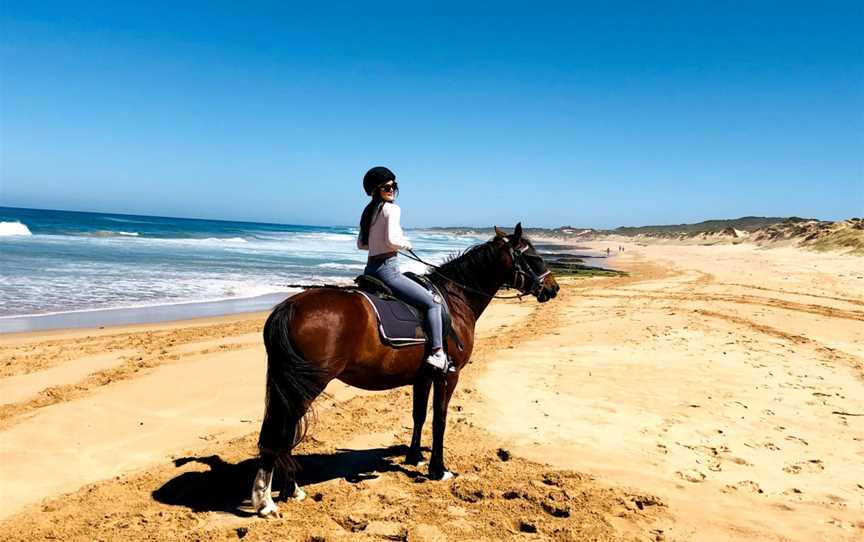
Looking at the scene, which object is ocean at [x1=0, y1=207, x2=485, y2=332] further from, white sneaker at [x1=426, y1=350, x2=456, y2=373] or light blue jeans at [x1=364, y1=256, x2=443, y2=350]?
white sneaker at [x1=426, y1=350, x2=456, y2=373]

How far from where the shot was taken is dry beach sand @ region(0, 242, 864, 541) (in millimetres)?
3932

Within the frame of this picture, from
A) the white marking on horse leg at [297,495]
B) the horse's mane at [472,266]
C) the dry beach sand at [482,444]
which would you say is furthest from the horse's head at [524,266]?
the white marking on horse leg at [297,495]

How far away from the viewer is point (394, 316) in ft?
14.5

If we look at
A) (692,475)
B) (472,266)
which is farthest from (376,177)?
(692,475)

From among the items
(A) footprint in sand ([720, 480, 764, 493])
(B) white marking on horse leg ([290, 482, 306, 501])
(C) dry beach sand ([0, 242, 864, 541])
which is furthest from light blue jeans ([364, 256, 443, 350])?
(A) footprint in sand ([720, 480, 764, 493])

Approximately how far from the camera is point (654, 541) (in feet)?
12.2

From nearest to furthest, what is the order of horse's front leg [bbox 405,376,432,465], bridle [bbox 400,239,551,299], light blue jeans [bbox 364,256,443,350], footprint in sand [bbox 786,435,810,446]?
light blue jeans [bbox 364,256,443,350] < horse's front leg [bbox 405,376,432,465] < bridle [bbox 400,239,551,299] < footprint in sand [bbox 786,435,810,446]

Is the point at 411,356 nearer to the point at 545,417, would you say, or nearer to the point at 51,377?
the point at 545,417

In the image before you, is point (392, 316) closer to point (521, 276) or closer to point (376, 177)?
point (376, 177)

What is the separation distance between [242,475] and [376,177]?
296 centimetres

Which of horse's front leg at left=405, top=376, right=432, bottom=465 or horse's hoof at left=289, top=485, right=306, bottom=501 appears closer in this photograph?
horse's hoof at left=289, top=485, right=306, bottom=501

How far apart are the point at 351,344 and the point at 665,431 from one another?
156 inches

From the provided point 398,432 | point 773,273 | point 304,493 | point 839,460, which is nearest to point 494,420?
point 398,432

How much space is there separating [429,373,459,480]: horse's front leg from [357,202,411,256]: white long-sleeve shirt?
1.29m
